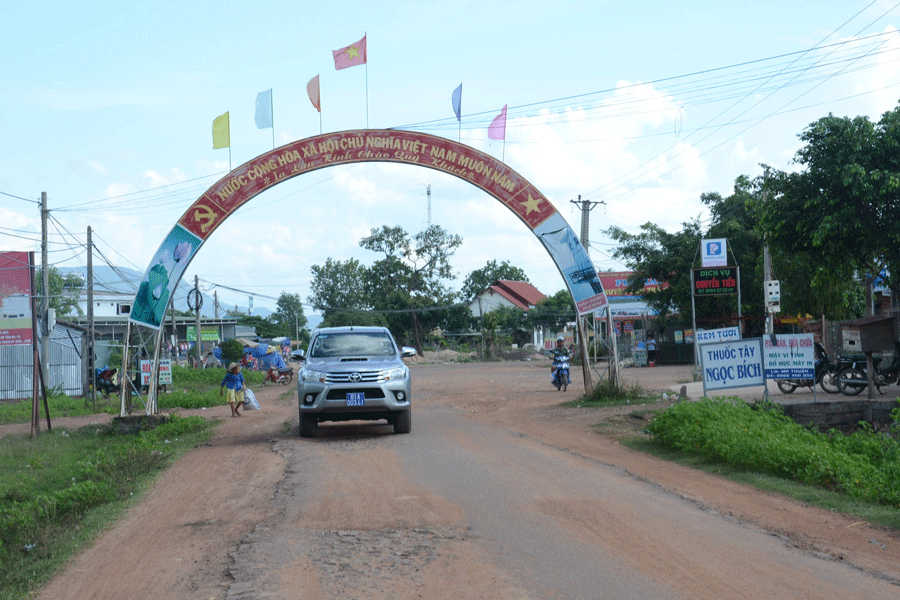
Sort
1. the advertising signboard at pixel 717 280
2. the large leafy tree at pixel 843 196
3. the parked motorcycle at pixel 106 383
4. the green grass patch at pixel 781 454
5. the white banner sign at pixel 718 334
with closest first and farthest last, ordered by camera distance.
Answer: the green grass patch at pixel 781 454
the large leafy tree at pixel 843 196
the white banner sign at pixel 718 334
the advertising signboard at pixel 717 280
the parked motorcycle at pixel 106 383

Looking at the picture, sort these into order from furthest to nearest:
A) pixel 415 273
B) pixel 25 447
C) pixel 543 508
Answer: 1. pixel 415 273
2. pixel 25 447
3. pixel 543 508

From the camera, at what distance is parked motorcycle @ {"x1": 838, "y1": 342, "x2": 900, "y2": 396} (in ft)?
62.3

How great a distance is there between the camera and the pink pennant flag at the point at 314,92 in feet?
66.4

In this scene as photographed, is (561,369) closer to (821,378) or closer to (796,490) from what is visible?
(821,378)

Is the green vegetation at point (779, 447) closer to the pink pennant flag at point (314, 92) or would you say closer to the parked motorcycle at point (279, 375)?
the pink pennant flag at point (314, 92)

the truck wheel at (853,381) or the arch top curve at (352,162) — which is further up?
the arch top curve at (352,162)

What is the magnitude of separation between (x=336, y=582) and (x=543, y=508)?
2.82 metres

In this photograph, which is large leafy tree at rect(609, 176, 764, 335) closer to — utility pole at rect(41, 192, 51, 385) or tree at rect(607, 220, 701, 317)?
tree at rect(607, 220, 701, 317)

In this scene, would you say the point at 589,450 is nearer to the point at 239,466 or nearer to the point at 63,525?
the point at 239,466

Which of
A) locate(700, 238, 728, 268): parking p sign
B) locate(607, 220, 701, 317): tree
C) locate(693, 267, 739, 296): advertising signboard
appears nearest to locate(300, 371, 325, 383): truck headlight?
locate(693, 267, 739, 296): advertising signboard

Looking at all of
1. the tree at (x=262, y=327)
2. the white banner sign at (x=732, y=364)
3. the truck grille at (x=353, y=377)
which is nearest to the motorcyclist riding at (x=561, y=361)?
the white banner sign at (x=732, y=364)

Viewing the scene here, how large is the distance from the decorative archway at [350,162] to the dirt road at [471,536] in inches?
321

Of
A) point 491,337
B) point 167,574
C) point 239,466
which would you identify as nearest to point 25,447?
point 239,466

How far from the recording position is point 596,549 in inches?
248
